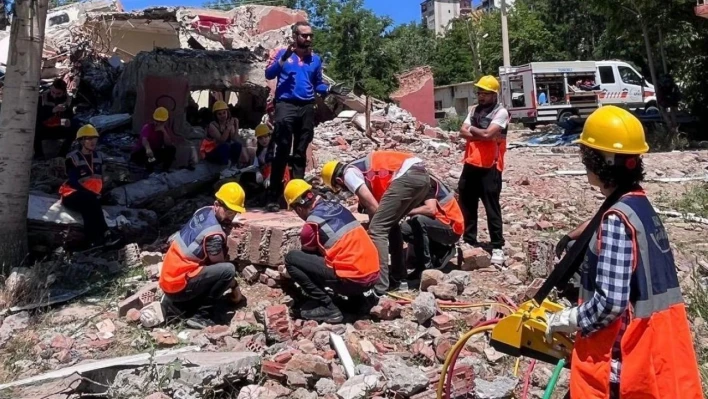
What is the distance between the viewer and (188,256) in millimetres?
5016

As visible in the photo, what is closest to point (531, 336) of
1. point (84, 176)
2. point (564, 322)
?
point (564, 322)

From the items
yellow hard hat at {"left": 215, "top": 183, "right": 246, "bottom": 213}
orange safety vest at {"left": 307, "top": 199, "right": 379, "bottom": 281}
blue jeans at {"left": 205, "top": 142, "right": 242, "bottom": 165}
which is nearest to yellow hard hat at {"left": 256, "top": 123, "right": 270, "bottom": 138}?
blue jeans at {"left": 205, "top": 142, "right": 242, "bottom": 165}

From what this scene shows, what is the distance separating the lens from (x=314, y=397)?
3.97 m

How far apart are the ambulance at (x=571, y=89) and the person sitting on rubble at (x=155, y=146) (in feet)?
49.2

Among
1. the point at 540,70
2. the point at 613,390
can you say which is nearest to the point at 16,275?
the point at 613,390

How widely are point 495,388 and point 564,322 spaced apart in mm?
1498

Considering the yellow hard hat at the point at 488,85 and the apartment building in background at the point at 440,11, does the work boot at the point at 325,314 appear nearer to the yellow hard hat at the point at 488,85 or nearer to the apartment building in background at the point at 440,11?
the yellow hard hat at the point at 488,85

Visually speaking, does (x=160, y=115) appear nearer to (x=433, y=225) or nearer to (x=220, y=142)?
(x=220, y=142)

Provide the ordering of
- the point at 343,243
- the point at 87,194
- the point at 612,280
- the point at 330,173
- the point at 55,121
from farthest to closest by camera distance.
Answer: the point at 55,121, the point at 87,194, the point at 330,173, the point at 343,243, the point at 612,280

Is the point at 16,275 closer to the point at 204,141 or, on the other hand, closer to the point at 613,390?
the point at 204,141

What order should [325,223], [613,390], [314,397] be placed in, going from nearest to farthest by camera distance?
1. [613,390]
2. [314,397]
3. [325,223]

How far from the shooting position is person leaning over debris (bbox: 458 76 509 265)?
604 centimetres

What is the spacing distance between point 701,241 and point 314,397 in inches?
187

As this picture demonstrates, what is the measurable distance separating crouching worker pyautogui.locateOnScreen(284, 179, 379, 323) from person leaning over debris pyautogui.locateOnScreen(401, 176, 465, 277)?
0.80m
